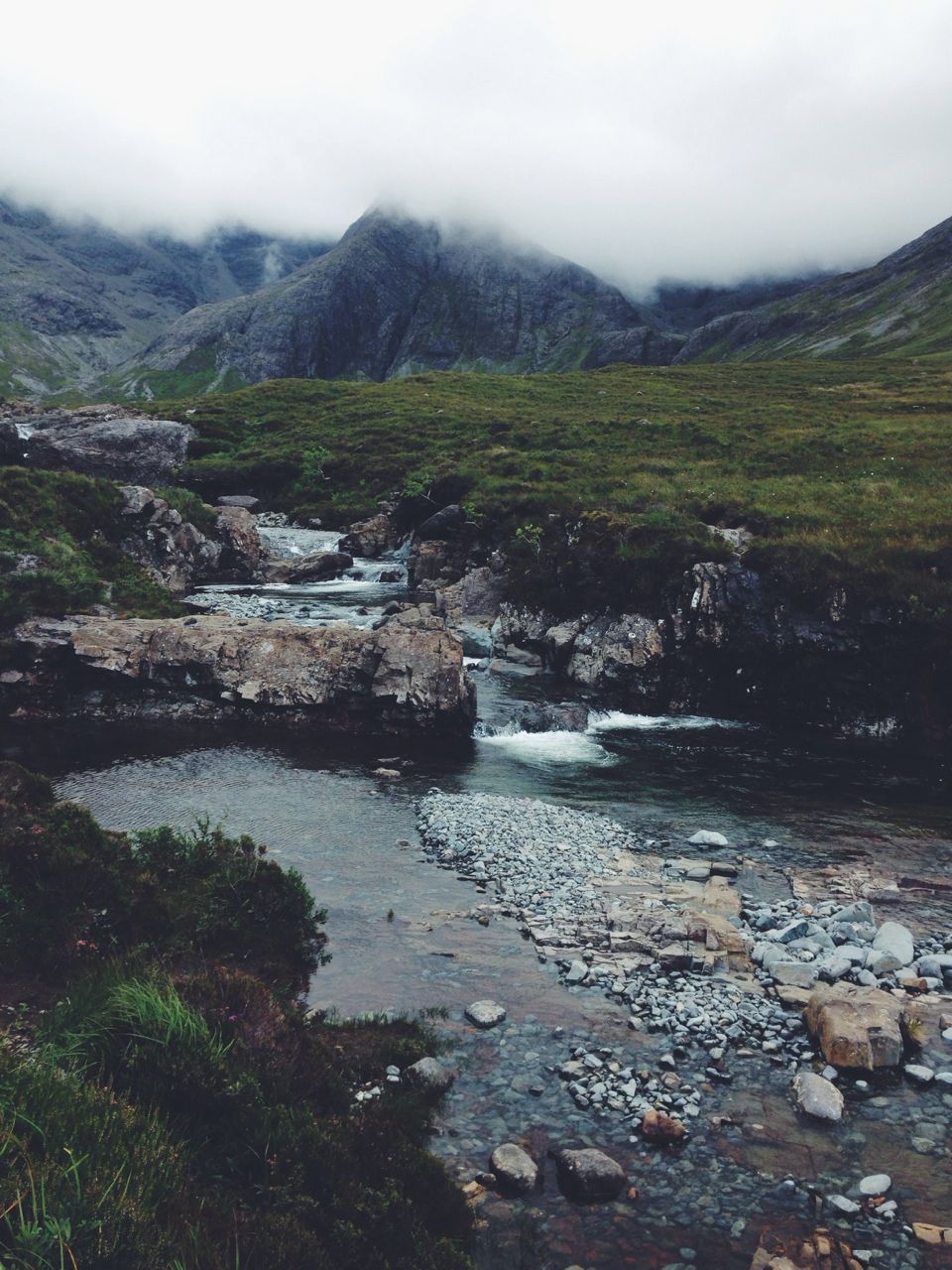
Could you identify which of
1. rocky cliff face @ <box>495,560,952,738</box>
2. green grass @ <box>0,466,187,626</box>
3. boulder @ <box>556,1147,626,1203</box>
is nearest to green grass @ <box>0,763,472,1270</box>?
boulder @ <box>556,1147,626,1203</box>

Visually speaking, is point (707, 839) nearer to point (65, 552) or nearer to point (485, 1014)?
point (485, 1014)

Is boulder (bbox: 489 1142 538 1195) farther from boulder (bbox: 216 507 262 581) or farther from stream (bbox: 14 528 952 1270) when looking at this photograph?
boulder (bbox: 216 507 262 581)

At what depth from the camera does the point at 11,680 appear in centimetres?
3155

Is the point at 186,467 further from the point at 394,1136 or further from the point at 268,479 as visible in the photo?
the point at 394,1136

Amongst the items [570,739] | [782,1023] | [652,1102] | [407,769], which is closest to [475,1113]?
[652,1102]

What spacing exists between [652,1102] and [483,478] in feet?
172

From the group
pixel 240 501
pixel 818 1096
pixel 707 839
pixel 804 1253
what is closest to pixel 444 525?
pixel 240 501

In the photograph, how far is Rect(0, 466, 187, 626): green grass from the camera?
115 feet

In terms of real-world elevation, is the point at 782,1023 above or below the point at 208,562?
below

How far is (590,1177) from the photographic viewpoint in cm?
989

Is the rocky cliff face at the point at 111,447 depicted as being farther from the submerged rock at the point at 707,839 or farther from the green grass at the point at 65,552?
the submerged rock at the point at 707,839

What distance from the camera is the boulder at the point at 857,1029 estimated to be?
12.1 metres

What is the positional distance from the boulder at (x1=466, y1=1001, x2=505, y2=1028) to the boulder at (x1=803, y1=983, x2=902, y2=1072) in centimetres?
556

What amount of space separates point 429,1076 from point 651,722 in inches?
951
